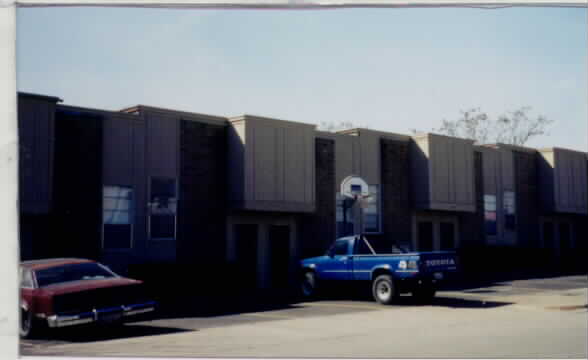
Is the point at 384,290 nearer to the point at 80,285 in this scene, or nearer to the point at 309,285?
the point at 309,285

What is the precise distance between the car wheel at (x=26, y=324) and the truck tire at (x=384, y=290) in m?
8.81

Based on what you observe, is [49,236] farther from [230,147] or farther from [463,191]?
[463,191]

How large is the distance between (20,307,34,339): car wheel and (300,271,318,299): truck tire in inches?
368

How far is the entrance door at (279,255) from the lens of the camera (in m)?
23.8

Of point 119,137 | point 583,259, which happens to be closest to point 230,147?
point 119,137

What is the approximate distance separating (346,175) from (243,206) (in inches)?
228

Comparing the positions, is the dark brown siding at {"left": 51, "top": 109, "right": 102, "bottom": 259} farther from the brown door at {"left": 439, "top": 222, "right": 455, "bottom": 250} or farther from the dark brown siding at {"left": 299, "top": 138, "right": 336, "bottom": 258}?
the brown door at {"left": 439, "top": 222, "right": 455, "bottom": 250}

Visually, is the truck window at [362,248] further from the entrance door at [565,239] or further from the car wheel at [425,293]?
the entrance door at [565,239]

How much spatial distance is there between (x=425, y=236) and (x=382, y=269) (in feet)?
39.8

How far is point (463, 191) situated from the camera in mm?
29016

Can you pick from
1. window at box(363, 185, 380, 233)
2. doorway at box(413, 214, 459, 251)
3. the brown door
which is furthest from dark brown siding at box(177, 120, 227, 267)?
the brown door

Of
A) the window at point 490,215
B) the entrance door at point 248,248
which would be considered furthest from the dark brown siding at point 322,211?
the window at point 490,215

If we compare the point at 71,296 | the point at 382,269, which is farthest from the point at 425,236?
the point at 71,296

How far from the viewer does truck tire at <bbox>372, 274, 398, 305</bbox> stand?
1675 centimetres
